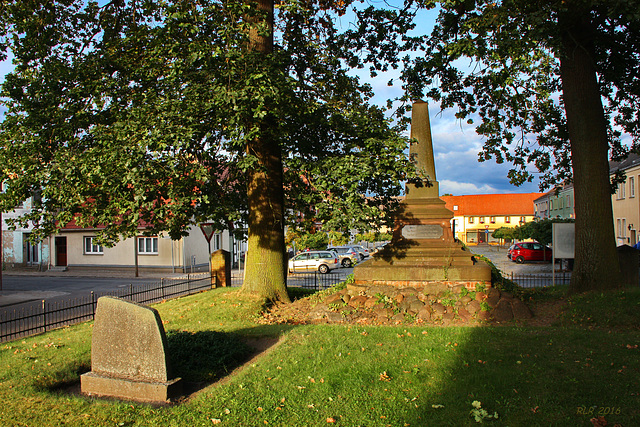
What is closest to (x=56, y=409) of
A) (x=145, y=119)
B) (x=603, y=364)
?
(x=145, y=119)

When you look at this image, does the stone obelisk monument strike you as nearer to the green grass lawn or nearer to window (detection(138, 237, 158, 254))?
the green grass lawn

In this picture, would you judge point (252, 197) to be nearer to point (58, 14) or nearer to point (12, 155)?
point (12, 155)

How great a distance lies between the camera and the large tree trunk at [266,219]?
36.1 feet

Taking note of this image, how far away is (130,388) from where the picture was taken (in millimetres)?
5289

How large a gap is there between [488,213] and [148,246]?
238ft

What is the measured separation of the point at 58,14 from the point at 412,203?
32.8ft

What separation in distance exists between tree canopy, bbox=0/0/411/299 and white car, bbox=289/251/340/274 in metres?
16.8

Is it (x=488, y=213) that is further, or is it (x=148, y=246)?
(x=488, y=213)

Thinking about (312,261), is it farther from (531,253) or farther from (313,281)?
(531,253)

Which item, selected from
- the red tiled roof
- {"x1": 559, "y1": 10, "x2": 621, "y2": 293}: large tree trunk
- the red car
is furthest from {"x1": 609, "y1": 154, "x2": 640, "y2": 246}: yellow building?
the red tiled roof

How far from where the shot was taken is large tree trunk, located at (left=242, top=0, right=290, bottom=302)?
36.1 ft

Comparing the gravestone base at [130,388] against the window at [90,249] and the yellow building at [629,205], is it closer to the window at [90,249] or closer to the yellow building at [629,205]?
the window at [90,249]

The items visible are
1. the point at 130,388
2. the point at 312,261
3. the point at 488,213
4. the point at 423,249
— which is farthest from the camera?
the point at 488,213

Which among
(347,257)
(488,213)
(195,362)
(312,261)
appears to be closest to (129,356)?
(195,362)
